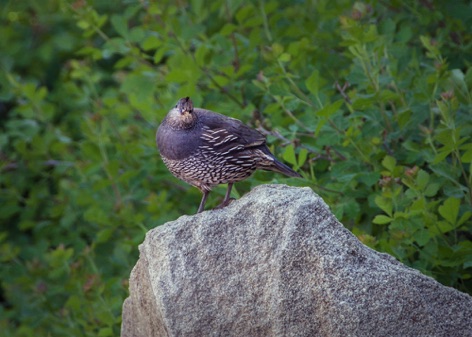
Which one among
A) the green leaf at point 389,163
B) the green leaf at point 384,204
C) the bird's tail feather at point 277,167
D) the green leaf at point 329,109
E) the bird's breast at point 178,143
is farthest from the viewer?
the green leaf at point 329,109

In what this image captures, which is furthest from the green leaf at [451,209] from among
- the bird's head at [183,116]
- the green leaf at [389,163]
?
the bird's head at [183,116]

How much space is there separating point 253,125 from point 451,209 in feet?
7.50

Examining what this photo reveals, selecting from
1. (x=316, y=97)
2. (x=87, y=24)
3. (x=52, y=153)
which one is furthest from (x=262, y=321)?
(x=52, y=153)

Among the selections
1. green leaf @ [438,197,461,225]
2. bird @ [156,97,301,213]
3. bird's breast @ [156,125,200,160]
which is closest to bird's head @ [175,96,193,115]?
bird @ [156,97,301,213]

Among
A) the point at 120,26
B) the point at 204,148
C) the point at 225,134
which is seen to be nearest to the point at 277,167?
the point at 225,134

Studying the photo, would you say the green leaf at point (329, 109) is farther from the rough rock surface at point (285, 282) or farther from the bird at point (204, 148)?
the rough rock surface at point (285, 282)

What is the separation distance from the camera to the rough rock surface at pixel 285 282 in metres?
4.24

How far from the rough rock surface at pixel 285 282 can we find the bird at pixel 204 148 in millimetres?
553

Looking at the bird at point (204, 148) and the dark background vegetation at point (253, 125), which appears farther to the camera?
the dark background vegetation at point (253, 125)

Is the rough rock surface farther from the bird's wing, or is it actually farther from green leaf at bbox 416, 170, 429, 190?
green leaf at bbox 416, 170, 429, 190

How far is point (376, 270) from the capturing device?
14.1ft

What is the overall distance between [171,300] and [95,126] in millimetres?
4216

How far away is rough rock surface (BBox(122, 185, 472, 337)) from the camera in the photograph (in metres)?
4.24

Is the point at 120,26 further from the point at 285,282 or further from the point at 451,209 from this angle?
the point at 285,282
